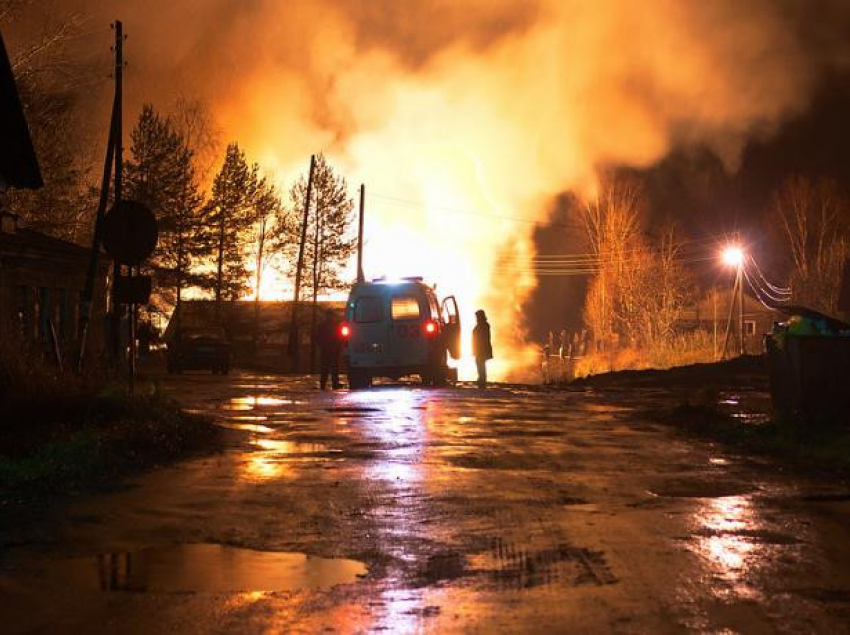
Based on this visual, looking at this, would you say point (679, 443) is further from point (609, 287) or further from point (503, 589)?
point (609, 287)

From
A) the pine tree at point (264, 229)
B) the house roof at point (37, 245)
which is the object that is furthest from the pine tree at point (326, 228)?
the house roof at point (37, 245)

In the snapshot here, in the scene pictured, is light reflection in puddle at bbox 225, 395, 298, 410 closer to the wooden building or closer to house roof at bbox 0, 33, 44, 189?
house roof at bbox 0, 33, 44, 189

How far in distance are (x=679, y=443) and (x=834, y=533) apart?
5.77 m

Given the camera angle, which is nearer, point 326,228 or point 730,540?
point 730,540

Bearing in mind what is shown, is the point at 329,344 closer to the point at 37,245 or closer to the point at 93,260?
the point at 93,260

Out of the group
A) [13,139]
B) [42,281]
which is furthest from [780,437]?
[42,281]

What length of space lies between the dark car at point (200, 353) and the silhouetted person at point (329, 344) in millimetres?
14114

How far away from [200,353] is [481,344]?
16655 millimetres

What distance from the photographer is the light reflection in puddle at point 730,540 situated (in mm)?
5914

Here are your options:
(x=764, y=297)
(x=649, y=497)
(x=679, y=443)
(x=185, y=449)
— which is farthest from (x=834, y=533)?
(x=764, y=297)

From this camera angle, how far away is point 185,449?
11.7 metres

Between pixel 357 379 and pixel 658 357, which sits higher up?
pixel 658 357

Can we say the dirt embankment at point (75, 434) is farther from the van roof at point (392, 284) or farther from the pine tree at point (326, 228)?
the pine tree at point (326, 228)

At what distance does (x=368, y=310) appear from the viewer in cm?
2473
